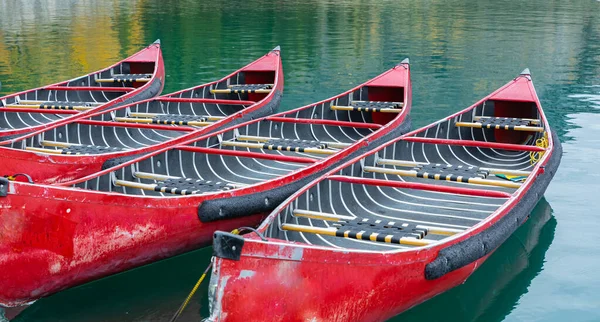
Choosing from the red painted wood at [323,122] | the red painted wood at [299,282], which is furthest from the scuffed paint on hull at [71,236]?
the red painted wood at [323,122]

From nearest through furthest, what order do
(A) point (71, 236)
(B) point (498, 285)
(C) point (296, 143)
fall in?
1. (A) point (71, 236)
2. (B) point (498, 285)
3. (C) point (296, 143)

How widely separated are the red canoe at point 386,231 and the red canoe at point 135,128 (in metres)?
3.18

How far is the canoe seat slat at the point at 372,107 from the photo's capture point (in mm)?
13281

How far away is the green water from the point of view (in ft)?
28.2

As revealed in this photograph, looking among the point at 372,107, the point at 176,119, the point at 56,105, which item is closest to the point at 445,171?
the point at 372,107

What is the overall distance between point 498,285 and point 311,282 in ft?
11.5

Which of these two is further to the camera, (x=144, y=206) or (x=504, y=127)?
(x=504, y=127)

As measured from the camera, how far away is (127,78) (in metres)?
15.9

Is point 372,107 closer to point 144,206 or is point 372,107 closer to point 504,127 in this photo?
point 504,127

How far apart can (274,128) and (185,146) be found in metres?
2.37

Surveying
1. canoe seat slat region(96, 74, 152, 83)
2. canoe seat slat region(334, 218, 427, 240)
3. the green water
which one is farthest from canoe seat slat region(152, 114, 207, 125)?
canoe seat slat region(334, 218, 427, 240)

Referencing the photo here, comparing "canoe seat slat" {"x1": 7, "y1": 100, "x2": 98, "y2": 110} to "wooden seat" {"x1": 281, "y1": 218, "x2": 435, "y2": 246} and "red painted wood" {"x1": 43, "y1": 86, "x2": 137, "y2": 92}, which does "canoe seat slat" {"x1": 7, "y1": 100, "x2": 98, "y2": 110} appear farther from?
"wooden seat" {"x1": 281, "y1": 218, "x2": 435, "y2": 246}

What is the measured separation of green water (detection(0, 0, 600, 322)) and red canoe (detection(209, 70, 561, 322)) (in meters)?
0.92

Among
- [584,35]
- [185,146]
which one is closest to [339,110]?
[185,146]
